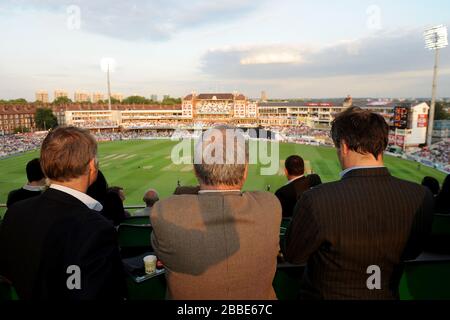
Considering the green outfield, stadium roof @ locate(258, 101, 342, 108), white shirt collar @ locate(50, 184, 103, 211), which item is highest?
stadium roof @ locate(258, 101, 342, 108)

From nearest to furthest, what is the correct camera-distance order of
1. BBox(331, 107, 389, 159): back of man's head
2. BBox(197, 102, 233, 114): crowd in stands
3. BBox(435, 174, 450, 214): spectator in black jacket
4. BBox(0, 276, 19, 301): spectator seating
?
BBox(331, 107, 389, 159): back of man's head < BBox(0, 276, 19, 301): spectator seating < BBox(435, 174, 450, 214): spectator in black jacket < BBox(197, 102, 233, 114): crowd in stands

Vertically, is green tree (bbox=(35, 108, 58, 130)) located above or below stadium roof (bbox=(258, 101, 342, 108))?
below

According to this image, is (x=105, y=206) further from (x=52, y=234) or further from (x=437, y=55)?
(x=437, y=55)

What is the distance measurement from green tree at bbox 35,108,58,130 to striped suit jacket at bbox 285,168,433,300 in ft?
314

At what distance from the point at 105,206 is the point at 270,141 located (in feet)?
189

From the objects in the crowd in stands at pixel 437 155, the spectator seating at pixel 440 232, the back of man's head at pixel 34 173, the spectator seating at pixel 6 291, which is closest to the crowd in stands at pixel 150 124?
the crowd in stands at pixel 437 155

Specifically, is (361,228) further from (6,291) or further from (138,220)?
(138,220)

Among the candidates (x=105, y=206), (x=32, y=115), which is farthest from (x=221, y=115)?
(x=105, y=206)

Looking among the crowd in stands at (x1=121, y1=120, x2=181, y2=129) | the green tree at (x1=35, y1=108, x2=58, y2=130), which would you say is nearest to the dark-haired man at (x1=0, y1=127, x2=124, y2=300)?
the crowd in stands at (x1=121, y1=120, x2=181, y2=129)

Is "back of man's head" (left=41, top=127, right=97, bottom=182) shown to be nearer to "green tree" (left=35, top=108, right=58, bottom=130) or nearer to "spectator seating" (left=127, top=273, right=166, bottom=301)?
"spectator seating" (left=127, top=273, right=166, bottom=301)

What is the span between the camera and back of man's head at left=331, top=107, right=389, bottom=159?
6.73ft

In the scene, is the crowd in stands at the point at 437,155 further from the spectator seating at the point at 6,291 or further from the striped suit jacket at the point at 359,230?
the spectator seating at the point at 6,291

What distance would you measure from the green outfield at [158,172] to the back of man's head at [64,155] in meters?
20.4

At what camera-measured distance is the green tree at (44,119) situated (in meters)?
85.4
